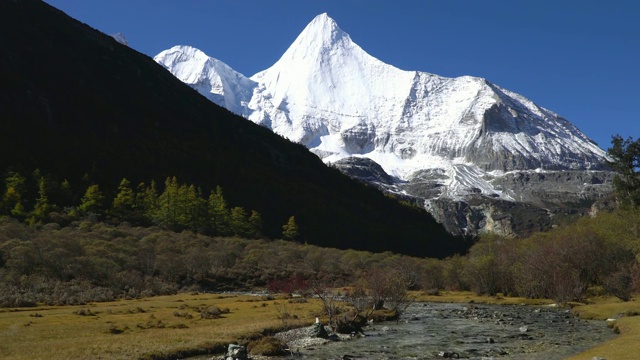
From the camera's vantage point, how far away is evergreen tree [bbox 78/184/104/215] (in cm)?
12450

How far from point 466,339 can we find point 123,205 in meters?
108

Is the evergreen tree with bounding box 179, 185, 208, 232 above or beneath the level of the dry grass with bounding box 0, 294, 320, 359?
above

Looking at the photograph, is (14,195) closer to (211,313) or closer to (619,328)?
(211,313)

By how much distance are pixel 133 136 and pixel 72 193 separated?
5753cm

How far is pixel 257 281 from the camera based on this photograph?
10612cm

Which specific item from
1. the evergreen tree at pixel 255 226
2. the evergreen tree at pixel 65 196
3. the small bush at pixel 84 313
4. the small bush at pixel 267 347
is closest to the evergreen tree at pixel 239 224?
the evergreen tree at pixel 255 226

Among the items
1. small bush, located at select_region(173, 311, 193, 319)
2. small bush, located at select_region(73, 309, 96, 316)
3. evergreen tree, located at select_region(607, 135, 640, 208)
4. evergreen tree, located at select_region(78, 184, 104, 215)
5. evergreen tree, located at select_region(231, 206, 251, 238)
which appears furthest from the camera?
evergreen tree, located at select_region(231, 206, 251, 238)

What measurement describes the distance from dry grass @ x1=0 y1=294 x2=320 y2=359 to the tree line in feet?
211

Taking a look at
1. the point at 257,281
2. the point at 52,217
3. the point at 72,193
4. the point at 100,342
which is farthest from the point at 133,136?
the point at 100,342

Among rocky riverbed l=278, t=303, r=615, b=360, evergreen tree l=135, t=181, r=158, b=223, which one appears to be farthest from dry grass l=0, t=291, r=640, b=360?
evergreen tree l=135, t=181, r=158, b=223

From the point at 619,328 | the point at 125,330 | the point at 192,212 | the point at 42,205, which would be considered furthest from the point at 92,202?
the point at 619,328

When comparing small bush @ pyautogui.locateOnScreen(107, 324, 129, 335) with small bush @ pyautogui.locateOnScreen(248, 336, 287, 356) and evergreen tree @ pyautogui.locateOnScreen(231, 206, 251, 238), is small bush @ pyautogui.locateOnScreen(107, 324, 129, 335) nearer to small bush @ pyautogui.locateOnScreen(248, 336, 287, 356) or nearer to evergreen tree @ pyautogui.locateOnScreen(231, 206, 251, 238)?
small bush @ pyautogui.locateOnScreen(248, 336, 287, 356)

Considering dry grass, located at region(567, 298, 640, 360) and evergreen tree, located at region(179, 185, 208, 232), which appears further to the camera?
evergreen tree, located at region(179, 185, 208, 232)

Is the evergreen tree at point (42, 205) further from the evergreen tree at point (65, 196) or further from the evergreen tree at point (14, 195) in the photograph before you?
the evergreen tree at point (65, 196)
